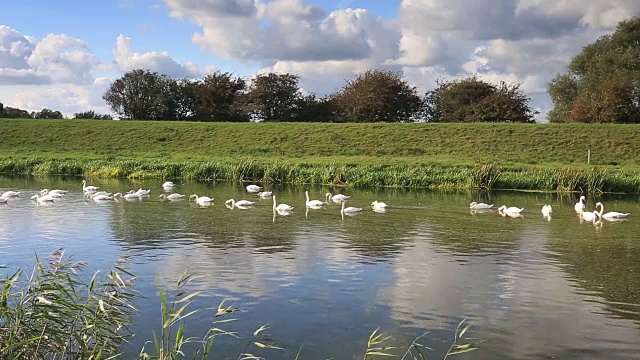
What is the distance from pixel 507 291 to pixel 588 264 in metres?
3.46

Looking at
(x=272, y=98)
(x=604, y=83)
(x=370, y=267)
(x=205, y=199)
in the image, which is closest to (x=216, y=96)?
(x=272, y=98)

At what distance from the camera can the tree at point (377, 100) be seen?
59.9m

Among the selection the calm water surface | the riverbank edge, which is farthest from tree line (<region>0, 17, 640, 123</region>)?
the calm water surface

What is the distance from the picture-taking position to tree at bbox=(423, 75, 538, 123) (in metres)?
56.8

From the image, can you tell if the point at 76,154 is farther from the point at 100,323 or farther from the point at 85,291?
the point at 100,323

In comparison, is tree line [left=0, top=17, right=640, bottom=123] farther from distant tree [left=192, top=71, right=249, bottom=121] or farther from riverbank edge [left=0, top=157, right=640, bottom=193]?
riverbank edge [left=0, top=157, right=640, bottom=193]

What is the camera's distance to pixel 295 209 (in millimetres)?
22250

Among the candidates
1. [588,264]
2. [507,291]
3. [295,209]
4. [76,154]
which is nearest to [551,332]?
[507,291]

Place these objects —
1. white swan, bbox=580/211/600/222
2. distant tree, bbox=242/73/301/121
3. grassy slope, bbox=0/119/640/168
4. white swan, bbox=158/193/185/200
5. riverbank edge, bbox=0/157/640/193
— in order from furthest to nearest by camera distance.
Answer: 1. distant tree, bbox=242/73/301/121
2. grassy slope, bbox=0/119/640/168
3. riverbank edge, bbox=0/157/640/193
4. white swan, bbox=158/193/185/200
5. white swan, bbox=580/211/600/222

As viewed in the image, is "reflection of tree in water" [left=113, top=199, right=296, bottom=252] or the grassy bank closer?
"reflection of tree in water" [left=113, top=199, right=296, bottom=252]

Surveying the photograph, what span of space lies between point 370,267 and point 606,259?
5368mm

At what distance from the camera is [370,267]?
510 inches

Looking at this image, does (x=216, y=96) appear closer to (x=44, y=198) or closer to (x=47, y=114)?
(x=47, y=114)

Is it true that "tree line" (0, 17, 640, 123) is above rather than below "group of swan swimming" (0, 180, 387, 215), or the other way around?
above
